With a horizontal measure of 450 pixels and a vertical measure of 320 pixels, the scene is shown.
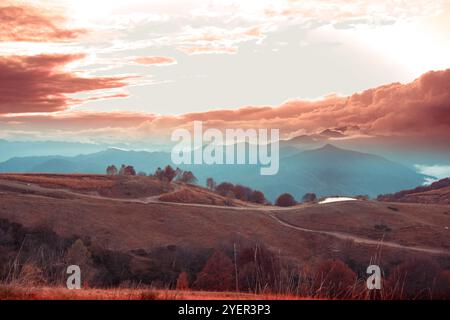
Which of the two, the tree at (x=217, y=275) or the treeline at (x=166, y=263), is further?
the treeline at (x=166, y=263)

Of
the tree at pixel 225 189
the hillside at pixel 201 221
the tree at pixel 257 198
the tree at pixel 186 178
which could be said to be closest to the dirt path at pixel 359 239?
the hillside at pixel 201 221

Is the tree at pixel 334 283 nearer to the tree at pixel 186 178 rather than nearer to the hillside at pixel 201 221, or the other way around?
the hillside at pixel 201 221

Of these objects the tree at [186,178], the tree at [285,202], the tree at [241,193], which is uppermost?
the tree at [186,178]

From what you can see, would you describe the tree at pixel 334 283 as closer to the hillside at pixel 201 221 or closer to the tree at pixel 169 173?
the hillside at pixel 201 221

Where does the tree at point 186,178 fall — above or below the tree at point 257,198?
above

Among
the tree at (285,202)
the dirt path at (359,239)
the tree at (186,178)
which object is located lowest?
the dirt path at (359,239)

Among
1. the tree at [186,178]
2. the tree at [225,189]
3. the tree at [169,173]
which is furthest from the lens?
the tree at [225,189]

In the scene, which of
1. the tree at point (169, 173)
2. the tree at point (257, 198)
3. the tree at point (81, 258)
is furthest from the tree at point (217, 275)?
the tree at point (257, 198)

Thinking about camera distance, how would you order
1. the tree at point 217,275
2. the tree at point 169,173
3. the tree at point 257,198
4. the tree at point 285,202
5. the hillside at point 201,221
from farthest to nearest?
the tree at point 257,198
the tree at point 169,173
the tree at point 285,202
the hillside at point 201,221
the tree at point 217,275

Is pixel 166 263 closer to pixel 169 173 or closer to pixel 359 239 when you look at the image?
pixel 359 239

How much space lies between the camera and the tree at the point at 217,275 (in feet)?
Answer: 139
